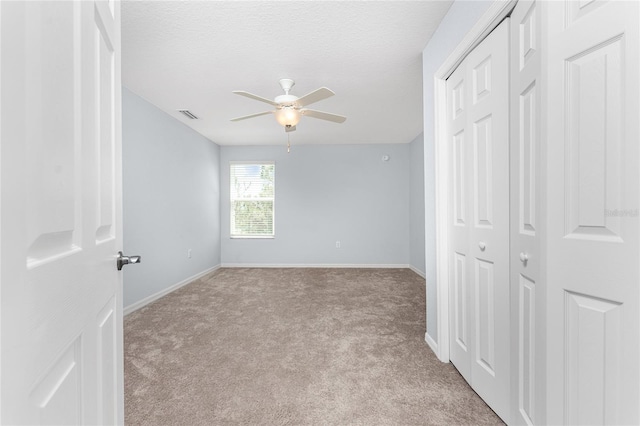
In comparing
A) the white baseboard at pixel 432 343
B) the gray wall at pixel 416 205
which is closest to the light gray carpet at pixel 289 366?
the white baseboard at pixel 432 343

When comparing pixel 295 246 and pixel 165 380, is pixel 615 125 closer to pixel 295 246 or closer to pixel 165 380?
pixel 165 380

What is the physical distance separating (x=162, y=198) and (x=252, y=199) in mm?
2186

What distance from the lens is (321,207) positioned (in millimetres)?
5785

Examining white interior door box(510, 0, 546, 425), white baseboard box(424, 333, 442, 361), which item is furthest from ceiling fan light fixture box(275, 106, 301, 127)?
white baseboard box(424, 333, 442, 361)

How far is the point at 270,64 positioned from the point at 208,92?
3.36 feet

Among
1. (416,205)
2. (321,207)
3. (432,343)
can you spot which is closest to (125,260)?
(432,343)

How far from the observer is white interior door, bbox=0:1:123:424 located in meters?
0.40

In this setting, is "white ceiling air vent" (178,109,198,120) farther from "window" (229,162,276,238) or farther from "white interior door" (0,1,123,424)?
"white interior door" (0,1,123,424)

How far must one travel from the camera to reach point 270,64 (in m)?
2.54

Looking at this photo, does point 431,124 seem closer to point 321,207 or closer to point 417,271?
point 417,271

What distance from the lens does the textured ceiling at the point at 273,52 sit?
6.17 ft

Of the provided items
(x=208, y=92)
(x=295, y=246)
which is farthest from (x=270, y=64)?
(x=295, y=246)

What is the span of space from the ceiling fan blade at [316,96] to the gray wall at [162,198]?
193cm

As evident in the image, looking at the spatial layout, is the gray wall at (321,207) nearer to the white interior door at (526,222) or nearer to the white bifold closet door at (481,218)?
the white bifold closet door at (481,218)
